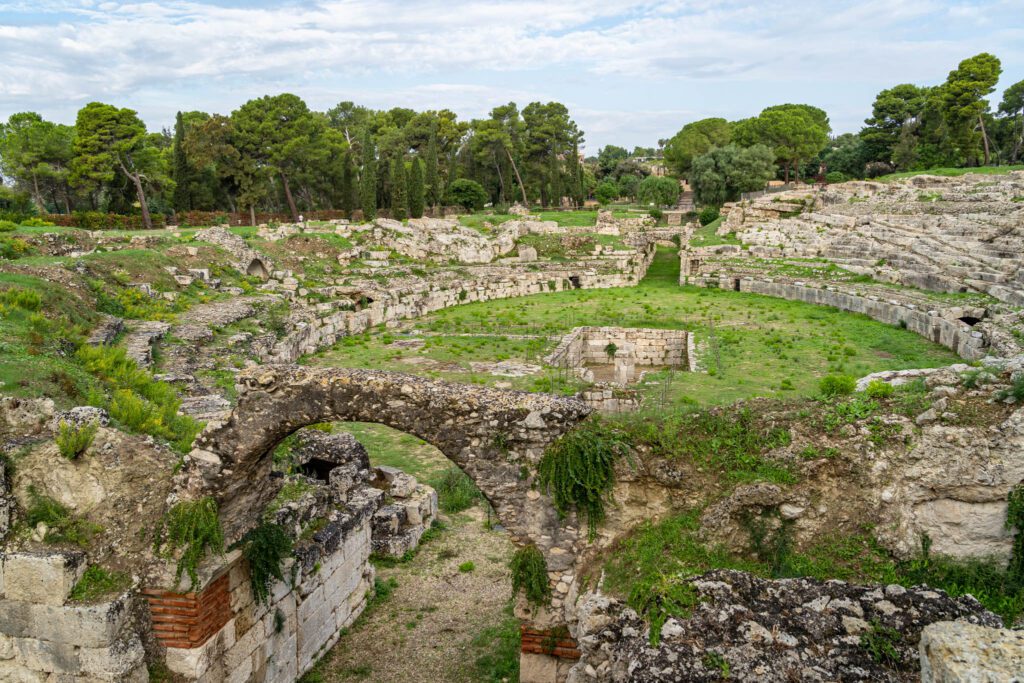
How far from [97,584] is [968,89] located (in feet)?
201

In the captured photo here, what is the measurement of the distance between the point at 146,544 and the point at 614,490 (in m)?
4.81

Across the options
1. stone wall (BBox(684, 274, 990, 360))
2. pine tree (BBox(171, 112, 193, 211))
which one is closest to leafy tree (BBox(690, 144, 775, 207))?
stone wall (BBox(684, 274, 990, 360))

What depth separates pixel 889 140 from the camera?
64.5 metres

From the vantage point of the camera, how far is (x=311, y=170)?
4759cm

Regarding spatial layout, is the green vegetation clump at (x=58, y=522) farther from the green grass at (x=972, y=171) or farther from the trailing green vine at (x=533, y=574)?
the green grass at (x=972, y=171)

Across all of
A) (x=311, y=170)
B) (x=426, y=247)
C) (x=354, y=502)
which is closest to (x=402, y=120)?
(x=311, y=170)

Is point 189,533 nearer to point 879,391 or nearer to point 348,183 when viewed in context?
point 879,391

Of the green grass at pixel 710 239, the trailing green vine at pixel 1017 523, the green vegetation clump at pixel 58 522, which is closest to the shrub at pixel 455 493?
the green vegetation clump at pixel 58 522

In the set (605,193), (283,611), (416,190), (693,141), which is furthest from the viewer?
(693,141)

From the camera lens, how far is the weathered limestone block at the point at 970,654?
12.8 ft

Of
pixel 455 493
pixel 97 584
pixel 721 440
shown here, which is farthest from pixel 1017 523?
pixel 455 493

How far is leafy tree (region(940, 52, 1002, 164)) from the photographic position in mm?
49344

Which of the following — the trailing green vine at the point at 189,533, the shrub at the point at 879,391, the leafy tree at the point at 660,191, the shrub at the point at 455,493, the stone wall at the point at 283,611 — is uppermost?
the leafy tree at the point at 660,191

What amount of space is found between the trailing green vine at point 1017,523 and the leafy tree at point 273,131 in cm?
4324
